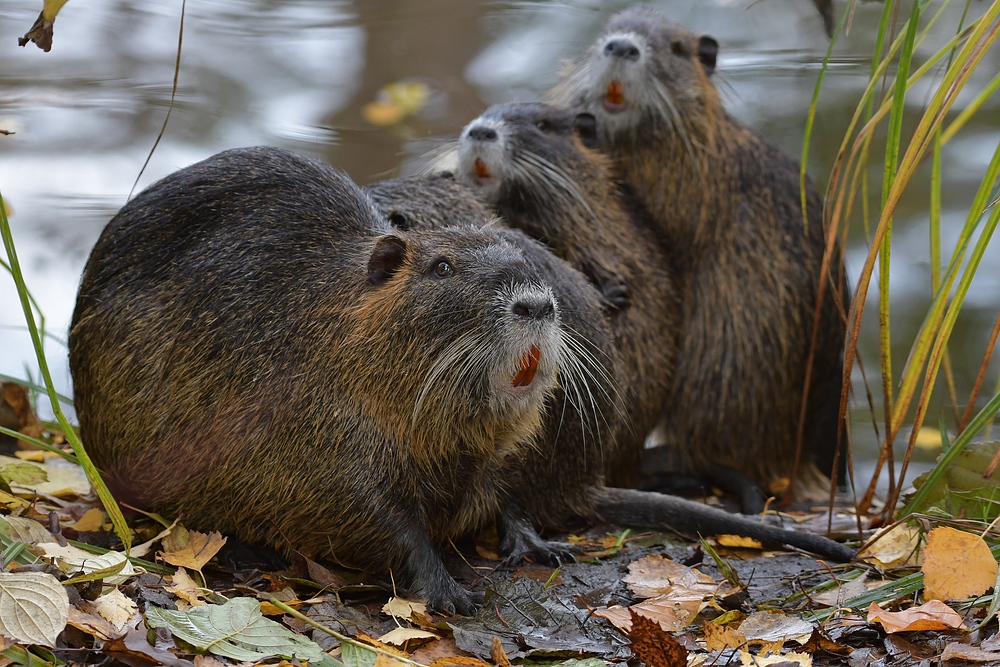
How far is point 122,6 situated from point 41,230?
2.25 m

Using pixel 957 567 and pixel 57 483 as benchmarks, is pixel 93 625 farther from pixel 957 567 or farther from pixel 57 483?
pixel 957 567

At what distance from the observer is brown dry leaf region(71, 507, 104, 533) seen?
3.01m

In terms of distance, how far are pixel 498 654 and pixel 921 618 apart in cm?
94

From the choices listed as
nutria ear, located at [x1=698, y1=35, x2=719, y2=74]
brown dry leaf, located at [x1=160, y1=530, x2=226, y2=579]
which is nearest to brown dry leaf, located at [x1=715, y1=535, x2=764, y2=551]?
brown dry leaf, located at [x1=160, y1=530, x2=226, y2=579]

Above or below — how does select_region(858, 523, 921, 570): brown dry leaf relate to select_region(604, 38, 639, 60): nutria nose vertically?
below

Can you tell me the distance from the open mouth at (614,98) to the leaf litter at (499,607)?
205cm

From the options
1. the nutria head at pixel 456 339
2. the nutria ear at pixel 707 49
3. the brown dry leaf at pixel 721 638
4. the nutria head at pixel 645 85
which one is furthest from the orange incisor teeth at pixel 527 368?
the nutria ear at pixel 707 49

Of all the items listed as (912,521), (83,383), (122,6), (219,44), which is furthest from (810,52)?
(83,383)

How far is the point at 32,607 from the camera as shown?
2047 millimetres

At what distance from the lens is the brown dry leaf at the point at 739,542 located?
3.25 metres

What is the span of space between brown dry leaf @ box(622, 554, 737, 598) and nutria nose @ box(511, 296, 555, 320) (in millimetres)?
828

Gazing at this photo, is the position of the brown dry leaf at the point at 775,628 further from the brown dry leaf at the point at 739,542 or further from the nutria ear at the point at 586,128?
the nutria ear at the point at 586,128

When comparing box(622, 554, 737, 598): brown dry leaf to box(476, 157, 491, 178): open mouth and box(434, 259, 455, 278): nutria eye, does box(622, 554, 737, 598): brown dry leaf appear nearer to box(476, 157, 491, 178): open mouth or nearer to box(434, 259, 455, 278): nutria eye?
box(434, 259, 455, 278): nutria eye

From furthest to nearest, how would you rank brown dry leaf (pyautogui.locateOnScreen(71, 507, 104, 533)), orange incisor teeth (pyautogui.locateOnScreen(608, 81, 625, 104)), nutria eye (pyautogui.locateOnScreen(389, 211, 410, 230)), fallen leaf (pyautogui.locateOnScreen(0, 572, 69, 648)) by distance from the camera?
orange incisor teeth (pyautogui.locateOnScreen(608, 81, 625, 104)) < nutria eye (pyautogui.locateOnScreen(389, 211, 410, 230)) < brown dry leaf (pyautogui.locateOnScreen(71, 507, 104, 533)) < fallen leaf (pyautogui.locateOnScreen(0, 572, 69, 648))
